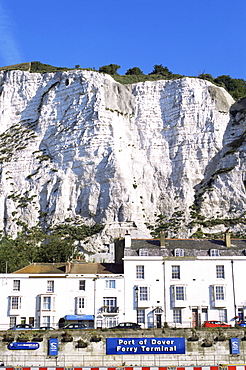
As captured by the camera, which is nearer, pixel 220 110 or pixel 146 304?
pixel 146 304

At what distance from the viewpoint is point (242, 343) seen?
36.8 m

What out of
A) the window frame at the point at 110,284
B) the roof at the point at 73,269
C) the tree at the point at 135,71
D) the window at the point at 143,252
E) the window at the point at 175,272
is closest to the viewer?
the window frame at the point at 110,284

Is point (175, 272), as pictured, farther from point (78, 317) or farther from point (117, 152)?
point (117, 152)

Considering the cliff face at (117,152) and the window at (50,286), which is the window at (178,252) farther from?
the cliff face at (117,152)

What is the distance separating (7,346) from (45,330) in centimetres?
253

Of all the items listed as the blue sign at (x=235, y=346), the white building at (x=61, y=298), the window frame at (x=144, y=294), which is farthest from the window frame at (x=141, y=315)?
the blue sign at (x=235, y=346)

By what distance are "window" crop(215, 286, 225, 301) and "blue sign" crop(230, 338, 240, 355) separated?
41.9 ft

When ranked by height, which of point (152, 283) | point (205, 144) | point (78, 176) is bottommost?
point (152, 283)

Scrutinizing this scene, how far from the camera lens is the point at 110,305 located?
161ft

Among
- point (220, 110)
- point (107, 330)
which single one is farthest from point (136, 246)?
point (220, 110)

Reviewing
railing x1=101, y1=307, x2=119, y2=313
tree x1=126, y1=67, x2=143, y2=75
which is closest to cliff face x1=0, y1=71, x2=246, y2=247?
tree x1=126, y1=67, x2=143, y2=75

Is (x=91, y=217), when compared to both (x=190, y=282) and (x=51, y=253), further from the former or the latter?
(x=190, y=282)

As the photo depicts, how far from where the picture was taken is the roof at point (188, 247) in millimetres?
51500

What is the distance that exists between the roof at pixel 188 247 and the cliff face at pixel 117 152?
37214mm
